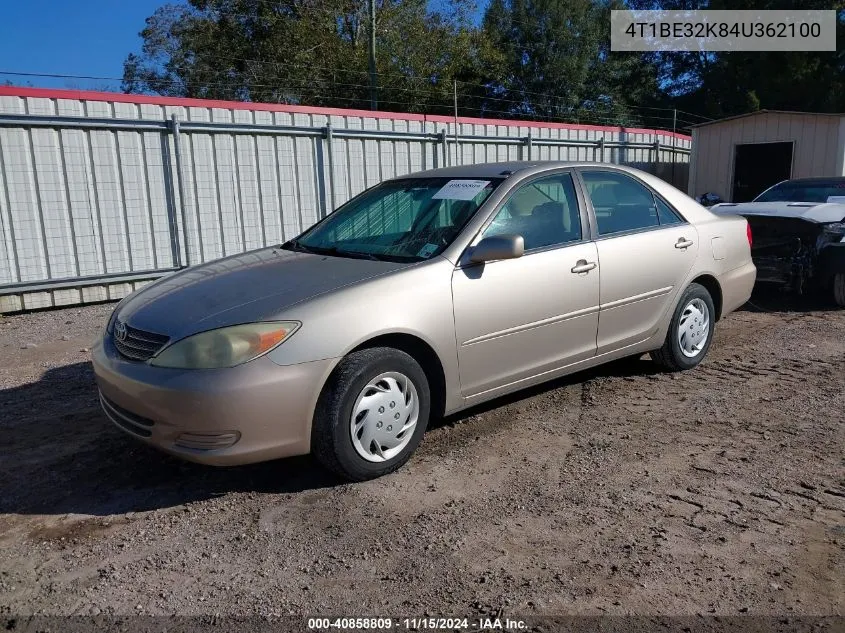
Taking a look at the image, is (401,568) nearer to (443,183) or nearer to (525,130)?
(443,183)

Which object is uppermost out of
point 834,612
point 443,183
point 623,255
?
point 443,183

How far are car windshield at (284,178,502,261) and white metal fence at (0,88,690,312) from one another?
4439mm

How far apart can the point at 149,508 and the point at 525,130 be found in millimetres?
11340

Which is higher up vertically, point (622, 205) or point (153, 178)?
point (153, 178)

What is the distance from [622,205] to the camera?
4883 millimetres

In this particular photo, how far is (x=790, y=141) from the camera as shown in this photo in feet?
50.1

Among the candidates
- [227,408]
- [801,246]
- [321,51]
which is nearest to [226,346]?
[227,408]

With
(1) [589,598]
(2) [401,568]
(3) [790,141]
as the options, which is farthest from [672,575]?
(3) [790,141]

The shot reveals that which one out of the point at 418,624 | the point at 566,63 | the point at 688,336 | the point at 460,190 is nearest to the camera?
the point at 418,624

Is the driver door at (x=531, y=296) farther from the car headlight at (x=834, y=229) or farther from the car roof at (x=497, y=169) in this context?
the car headlight at (x=834, y=229)

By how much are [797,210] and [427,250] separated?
5694 mm

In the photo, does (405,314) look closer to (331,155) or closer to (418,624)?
(418,624)

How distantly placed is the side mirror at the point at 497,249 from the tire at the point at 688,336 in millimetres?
1863

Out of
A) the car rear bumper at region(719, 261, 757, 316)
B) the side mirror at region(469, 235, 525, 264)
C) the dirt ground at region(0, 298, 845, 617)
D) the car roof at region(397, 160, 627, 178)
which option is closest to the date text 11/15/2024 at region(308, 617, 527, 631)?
the dirt ground at region(0, 298, 845, 617)
